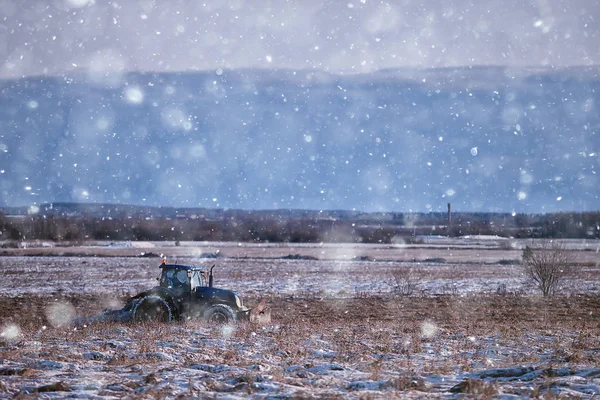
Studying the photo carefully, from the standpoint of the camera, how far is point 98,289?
31.2 metres

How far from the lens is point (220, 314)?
54.6ft

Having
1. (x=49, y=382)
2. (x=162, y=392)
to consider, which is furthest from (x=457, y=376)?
(x=49, y=382)

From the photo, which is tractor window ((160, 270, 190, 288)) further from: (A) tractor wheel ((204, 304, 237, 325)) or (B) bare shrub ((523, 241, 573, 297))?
(B) bare shrub ((523, 241, 573, 297))

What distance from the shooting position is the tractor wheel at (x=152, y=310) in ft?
54.7

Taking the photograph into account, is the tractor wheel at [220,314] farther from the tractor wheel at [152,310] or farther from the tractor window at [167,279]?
the tractor window at [167,279]

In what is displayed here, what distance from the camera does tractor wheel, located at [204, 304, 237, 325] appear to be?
652 inches

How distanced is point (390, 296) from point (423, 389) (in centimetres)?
2043

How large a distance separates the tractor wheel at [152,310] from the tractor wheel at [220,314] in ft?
3.24

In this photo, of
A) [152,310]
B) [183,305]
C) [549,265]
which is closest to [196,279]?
[183,305]

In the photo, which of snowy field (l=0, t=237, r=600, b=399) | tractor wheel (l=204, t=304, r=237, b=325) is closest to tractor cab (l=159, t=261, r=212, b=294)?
tractor wheel (l=204, t=304, r=237, b=325)

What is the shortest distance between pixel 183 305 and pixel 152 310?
81 centimetres

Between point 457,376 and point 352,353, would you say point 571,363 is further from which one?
point 352,353

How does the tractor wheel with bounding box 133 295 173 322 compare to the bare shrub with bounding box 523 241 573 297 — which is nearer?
the tractor wheel with bounding box 133 295 173 322

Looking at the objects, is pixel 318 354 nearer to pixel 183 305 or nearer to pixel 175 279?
pixel 183 305
